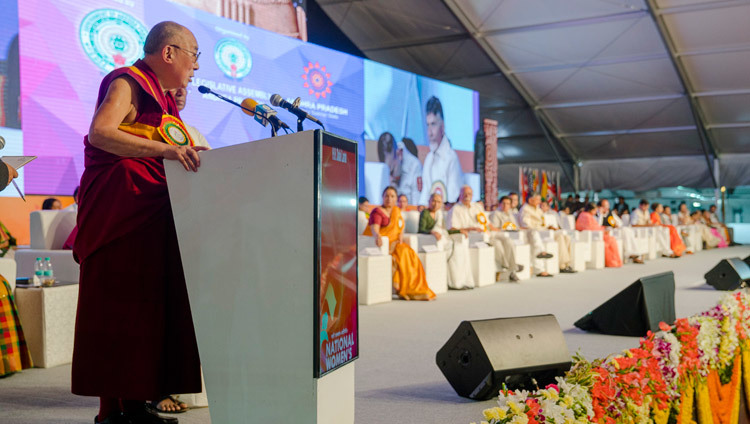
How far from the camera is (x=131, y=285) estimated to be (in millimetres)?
1731

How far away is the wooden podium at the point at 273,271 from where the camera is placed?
1.47 m

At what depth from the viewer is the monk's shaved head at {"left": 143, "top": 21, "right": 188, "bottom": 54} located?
1.80 m

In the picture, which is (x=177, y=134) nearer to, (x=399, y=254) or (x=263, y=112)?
(x=263, y=112)

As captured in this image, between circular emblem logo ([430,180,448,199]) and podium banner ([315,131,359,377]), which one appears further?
circular emblem logo ([430,180,448,199])

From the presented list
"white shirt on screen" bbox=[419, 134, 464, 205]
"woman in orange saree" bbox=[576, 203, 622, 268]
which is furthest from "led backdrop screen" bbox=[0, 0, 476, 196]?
"woman in orange saree" bbox=[576, 203, 622, 268]

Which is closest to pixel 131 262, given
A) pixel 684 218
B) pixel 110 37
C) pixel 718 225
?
pixel 110 37

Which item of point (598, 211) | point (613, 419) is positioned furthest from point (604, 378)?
point (598, 211)

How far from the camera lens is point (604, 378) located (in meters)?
1.73

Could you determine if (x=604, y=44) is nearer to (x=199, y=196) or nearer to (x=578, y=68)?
(x=578, y=68)

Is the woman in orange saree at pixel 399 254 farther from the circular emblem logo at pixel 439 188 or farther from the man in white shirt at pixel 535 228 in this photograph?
the circular emblem logo at pixel 439 188

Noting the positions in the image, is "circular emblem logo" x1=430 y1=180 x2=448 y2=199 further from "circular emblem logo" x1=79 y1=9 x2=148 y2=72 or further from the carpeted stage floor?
"circular emblem logo" x1=79 y1=9 x2=148 y2=72

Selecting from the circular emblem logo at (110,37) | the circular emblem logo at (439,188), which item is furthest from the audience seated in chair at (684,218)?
the circular emblem logo at (110,37)

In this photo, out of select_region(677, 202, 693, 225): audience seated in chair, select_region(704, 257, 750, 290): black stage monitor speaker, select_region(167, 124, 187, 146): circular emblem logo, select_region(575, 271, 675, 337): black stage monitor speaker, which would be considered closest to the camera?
select_region(167, 124, 187, 146): circular emblem logo

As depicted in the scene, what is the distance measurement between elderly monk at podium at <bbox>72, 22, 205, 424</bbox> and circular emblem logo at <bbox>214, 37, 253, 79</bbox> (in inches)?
240
